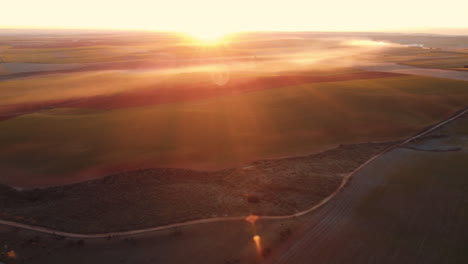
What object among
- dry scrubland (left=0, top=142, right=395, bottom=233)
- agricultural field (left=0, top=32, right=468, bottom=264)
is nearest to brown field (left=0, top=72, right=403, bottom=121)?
agricultural field (left=0, top=32, right=468, bottom=264)

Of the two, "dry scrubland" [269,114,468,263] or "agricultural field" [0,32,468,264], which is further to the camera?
"agricultural field" [0,32,468,264]

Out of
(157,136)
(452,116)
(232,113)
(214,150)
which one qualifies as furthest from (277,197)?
(452,116)

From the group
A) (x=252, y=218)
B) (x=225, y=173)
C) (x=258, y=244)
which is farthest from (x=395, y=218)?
(x=225, y=173)

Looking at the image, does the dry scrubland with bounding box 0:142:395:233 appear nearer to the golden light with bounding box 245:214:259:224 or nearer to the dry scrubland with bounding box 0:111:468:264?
the golden light with bounding box 245:214:259:224

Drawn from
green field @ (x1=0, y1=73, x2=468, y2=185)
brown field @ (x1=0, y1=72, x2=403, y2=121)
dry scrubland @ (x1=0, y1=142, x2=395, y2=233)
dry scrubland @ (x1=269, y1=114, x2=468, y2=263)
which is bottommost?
dry scrubland @ (x1=269, y1=114, x2=468, y2=263)

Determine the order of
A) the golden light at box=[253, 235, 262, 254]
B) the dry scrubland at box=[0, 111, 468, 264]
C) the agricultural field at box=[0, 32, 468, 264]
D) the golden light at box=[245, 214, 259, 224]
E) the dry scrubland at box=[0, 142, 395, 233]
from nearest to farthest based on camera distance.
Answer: the dry scrubland at box=[0, 111, 468, 264]
the golden light at box=[253, 235, 262, 254]
the agricultural field at box=[0, 32, 468, 264]
the golden light at box=[245, 214, 259, 224]
the dry scrubland at box=[0, 142, 395, 233]

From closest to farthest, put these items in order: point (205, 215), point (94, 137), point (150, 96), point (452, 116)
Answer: point (205, 215)
point (94, 137)
point (452, 116)
point (150, 96)

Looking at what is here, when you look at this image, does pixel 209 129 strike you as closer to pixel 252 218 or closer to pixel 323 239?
pixel 252 218

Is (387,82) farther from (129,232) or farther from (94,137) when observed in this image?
(129,232)

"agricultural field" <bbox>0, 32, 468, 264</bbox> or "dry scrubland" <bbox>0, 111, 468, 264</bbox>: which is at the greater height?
"agricultural field" <bbox>0, 32, 468, 264</bbox>
